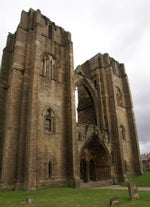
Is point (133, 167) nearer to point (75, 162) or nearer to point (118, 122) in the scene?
point (118, 122)

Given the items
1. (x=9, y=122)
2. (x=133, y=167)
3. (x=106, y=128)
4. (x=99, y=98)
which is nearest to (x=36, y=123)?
(x=9, y=122)

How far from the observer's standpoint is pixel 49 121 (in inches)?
722

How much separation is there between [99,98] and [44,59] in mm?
9745

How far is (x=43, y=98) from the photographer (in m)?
18.4

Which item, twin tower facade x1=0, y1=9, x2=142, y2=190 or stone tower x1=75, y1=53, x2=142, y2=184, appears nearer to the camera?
twin tower facade x1=0, y1=9, x2=142, y2=190

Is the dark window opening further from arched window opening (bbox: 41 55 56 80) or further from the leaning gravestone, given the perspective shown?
the leaning gravestone

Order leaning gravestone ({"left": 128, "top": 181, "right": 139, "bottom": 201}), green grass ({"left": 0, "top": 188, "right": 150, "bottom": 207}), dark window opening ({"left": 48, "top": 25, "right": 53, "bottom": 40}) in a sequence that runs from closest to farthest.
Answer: green grass ({"left": 0, "top": 188, "right": 150, "bottom": 207})
leaning gravestone ({"left": 128, "top": 181, "right": 139, "bottom": 201})
dark window opening ({"left": 48, "top": 25, "right": 53, "bottom": 40})

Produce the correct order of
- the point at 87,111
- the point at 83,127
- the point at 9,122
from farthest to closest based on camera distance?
the point at 87,111 < the point at 83,127 < the point at 9,122

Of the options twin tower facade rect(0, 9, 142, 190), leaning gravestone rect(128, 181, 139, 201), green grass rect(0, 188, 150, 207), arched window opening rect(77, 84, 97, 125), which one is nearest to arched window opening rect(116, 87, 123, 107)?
twin tower facade rect(0, 9, 142, 190)

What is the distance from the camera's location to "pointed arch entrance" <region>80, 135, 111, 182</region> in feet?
71.0

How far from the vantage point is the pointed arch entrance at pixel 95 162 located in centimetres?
2164

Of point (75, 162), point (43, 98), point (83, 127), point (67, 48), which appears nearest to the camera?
point (75, 162)

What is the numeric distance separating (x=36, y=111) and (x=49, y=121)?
7.78 ft

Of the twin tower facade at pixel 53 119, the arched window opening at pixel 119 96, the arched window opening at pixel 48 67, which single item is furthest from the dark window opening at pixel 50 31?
the arched window opening at pixel 119 96
